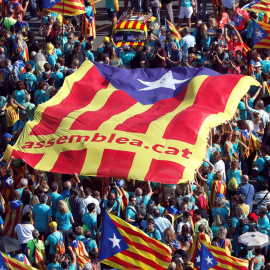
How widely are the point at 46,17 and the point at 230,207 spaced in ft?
28.6

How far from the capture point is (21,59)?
25.7m

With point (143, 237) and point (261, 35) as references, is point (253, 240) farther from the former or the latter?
point (261, 35)

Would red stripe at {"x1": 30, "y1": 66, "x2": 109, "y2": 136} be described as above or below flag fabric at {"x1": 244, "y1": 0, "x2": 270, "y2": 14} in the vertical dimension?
below

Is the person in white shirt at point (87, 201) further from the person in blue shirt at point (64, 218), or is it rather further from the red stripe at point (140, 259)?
the red stripe at point (140, 259)

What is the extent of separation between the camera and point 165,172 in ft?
66.0

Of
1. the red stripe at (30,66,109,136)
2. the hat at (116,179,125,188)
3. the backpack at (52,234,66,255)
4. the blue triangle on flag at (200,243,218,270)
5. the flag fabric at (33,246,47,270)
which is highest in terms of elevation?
the red stripe at (30,66,109,136)

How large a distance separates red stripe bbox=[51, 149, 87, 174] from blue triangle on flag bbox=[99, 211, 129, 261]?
3.62m

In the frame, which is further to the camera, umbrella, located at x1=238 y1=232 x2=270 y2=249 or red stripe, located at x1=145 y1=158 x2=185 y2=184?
red stripe, located at x1=145 y1=158 x2=185 y2=184

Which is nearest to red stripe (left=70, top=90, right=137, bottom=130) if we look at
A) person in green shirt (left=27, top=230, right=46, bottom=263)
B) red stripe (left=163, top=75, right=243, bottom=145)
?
red stripe (left=163, top=75, right=243, bottom=145)

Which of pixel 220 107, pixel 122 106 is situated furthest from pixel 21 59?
pixel 220 107

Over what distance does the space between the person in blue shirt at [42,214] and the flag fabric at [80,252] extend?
1301 mm

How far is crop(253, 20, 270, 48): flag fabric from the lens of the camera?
25.6 metres

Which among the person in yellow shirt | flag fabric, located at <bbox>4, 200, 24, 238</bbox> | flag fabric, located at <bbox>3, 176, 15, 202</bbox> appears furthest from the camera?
the person in yellow shirt

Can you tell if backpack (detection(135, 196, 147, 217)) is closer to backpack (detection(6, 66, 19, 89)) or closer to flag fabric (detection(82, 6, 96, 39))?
backpack (detection(6, 66, 19, 89))
